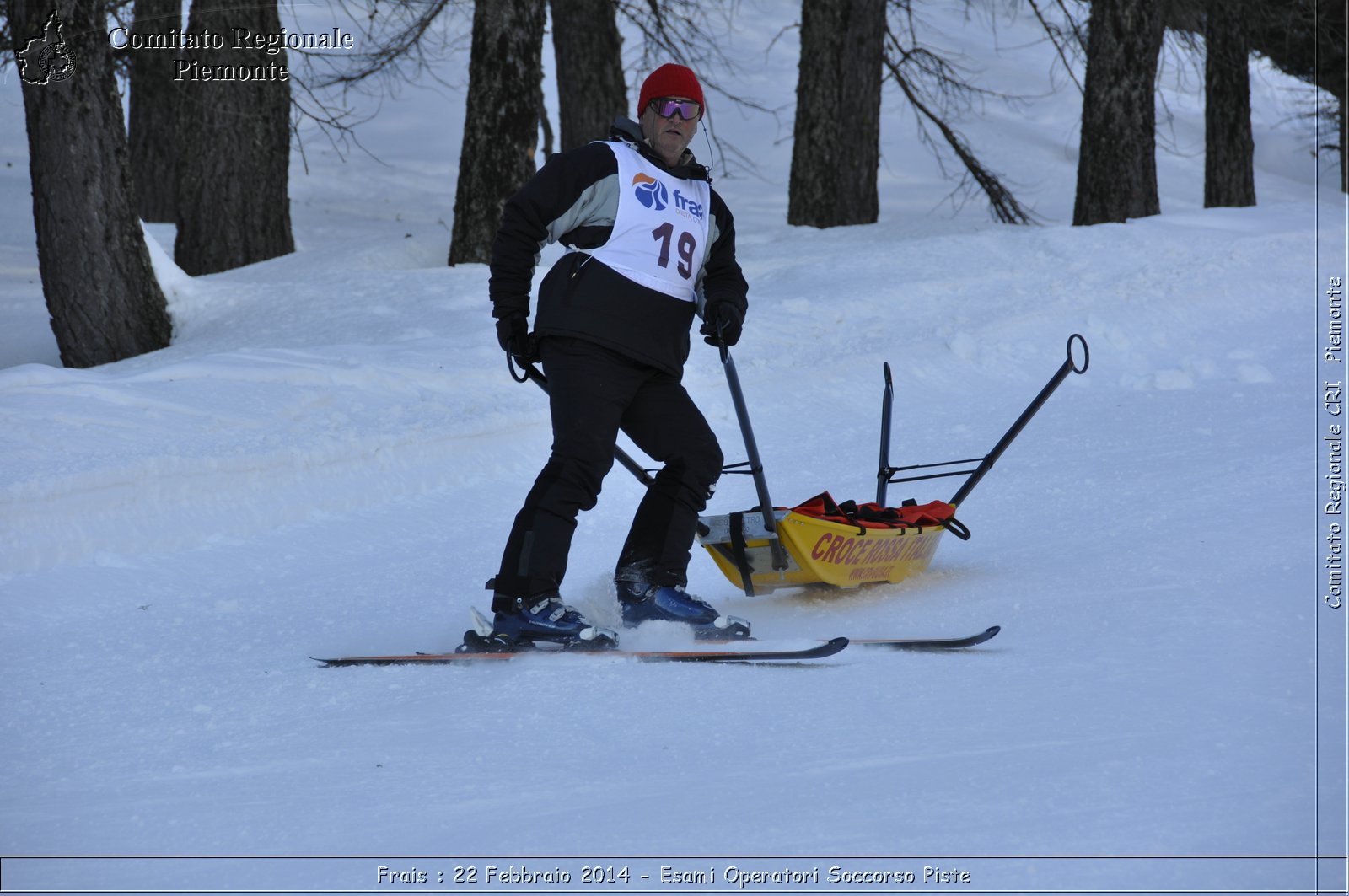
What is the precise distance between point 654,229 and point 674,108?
0.38m

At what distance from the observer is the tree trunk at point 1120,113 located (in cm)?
1007

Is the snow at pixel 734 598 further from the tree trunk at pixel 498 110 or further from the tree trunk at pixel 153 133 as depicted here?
the tree trunk at pixel 153 133

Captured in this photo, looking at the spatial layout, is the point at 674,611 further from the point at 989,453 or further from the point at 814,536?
the point at 989,453

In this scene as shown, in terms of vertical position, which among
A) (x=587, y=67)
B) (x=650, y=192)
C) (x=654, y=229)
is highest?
(x=587, y=67)

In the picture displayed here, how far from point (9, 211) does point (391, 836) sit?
1355 centimetres

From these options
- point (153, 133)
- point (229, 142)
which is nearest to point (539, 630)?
point (229, 142)

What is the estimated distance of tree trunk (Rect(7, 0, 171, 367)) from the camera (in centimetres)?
741

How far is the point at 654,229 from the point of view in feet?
12.8

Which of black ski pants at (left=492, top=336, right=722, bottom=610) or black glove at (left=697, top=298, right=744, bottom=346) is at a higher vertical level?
black glove at (left=697, top=298, right=744, bottom=346)

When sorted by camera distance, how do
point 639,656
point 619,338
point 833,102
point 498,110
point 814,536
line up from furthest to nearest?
point 833,102 < point 498,110 < point 814,536 < point 619,338 < point 639,656

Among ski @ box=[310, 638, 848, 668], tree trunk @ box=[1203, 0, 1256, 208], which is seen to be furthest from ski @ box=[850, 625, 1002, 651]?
tree trunk @ box=[1203, 0, 1256, 208]

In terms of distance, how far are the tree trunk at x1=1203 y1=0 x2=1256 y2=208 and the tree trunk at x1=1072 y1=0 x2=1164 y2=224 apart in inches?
149

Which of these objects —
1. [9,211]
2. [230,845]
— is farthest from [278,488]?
[9,211]

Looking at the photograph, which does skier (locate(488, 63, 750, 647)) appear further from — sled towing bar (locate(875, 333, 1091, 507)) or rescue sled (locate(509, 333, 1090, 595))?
sled towing bar (locate(875, 333, 1091, 507))
